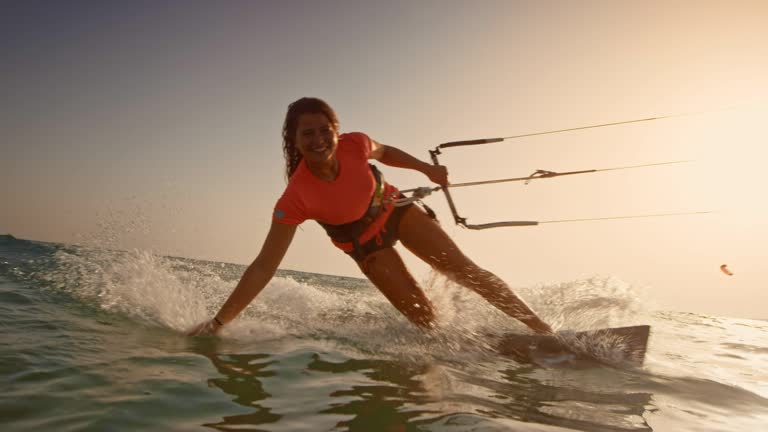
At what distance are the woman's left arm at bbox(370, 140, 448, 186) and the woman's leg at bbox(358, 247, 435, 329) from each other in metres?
0.81

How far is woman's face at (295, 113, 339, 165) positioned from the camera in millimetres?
3812

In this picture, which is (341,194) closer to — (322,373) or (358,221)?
(358,221)

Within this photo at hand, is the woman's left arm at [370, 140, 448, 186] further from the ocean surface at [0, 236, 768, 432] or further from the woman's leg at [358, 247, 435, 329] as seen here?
the ocean surface at [0, 236, 768, 432]

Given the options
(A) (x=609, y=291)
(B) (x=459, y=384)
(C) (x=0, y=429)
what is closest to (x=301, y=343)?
(B) (x=459, y=384)

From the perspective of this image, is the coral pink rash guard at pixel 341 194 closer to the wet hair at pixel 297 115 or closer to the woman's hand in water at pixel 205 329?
the wet hair at pixel 297 115

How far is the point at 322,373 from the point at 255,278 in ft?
3.91

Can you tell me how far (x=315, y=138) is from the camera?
381 cm

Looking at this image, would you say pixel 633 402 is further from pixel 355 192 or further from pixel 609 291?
pixel 609 291

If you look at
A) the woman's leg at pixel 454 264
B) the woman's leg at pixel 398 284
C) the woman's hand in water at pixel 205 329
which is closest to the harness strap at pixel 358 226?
the woman's leg at pixel 398 284

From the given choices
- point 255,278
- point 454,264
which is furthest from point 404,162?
point 255,278

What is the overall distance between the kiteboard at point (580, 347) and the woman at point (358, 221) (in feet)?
0.72

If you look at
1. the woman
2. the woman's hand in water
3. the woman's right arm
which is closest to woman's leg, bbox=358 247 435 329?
the woman

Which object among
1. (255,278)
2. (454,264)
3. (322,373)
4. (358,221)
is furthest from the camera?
(454,264)

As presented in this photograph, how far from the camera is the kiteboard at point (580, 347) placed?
3899 millimetres
